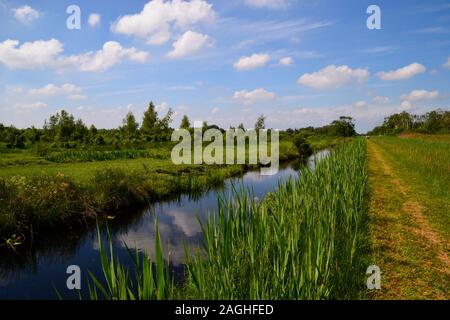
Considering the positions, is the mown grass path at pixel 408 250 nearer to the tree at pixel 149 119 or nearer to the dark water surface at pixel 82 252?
the dark water surface at pixel 82 252

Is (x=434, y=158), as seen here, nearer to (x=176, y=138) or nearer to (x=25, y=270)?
(x=25, y=270)

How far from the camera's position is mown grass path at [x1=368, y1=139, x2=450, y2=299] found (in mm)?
5184

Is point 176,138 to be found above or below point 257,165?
above

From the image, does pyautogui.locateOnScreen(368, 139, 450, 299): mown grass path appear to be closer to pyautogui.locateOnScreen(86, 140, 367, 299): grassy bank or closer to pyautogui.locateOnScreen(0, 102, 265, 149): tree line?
pyautogui.locateOnScreen(86, 140, 367, 299): grassy bank

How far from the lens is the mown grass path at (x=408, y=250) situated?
17.0 ft

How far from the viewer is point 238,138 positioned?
4997 cm

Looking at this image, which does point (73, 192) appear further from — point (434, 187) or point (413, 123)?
point (413, 123)

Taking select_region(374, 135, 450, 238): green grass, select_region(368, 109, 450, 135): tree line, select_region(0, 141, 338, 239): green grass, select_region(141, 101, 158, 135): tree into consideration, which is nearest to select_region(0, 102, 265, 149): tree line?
select_region(141, 101, 158, 135): tree

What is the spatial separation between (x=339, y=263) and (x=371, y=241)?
2.54 m

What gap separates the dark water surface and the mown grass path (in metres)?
2.31

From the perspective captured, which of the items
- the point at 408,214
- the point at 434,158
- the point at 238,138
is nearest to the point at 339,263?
the point at 408,214

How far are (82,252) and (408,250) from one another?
7673mm

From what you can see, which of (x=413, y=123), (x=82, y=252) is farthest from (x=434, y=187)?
(x=413, y=123)

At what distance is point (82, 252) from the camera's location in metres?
9.18
